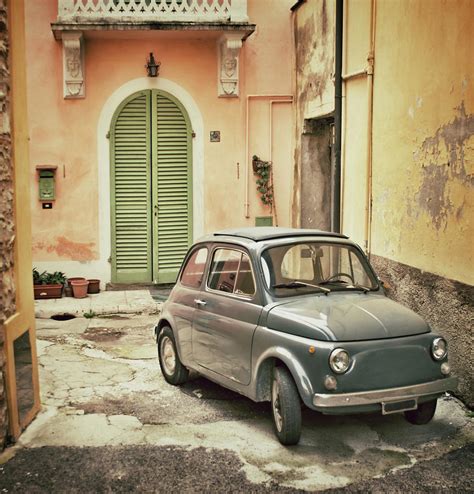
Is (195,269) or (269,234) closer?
(269,234)

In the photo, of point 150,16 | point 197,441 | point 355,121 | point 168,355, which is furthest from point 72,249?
point 197,441

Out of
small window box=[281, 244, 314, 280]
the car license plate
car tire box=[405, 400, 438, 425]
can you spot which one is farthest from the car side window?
car tire box=[405, 400, 438, 425]

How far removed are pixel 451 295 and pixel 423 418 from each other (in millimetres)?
1252

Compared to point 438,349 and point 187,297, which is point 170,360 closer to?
point 187,297

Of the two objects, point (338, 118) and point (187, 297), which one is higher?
point (338, 118)

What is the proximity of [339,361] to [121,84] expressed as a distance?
8555 millimetres

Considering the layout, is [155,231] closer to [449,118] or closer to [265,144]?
[265,144]

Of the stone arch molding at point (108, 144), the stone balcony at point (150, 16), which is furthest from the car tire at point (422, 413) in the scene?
the stone balcony at point (150, 16)

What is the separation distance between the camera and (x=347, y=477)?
496 centimetres

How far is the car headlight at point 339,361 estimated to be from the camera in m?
5.19

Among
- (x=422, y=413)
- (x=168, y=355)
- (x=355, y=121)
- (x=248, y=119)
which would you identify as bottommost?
(x=422, y=413)

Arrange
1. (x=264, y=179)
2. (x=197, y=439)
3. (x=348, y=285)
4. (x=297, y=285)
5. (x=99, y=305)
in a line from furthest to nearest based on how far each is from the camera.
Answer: (x=264, y=179) < (x=99, y=305) < (x=348, y=285) < (x=297, y=285) < (x=197, y=439)

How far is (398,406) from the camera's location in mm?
5340

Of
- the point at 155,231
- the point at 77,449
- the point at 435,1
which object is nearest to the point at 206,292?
the point at 77,449
